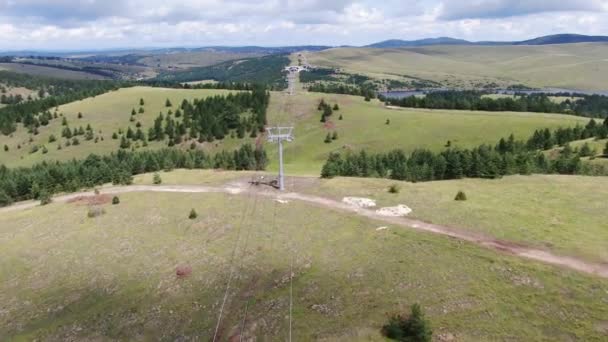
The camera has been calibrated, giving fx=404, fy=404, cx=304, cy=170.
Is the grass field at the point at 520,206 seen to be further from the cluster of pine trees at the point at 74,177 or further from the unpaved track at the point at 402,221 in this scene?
the cluster of pine trees at the point at 74,177

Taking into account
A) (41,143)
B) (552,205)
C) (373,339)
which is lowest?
(41,143)

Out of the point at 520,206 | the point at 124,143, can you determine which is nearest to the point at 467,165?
the point at 520,206

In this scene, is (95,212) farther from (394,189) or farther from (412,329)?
(412,329)

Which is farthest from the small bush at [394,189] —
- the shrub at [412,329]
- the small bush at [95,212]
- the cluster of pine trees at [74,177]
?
the cluster of pine trees at [74,177]

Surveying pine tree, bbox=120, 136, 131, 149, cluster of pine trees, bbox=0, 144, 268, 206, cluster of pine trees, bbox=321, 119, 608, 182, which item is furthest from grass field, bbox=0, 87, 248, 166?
cluster of pine trees, bbox=321, 119, 608, 182

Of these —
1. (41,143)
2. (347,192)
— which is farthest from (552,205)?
(41,143)

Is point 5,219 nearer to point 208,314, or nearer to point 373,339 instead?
point 208,314
